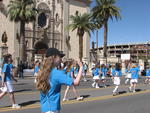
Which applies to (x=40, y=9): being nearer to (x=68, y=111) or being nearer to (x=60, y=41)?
(x=60, y=41)

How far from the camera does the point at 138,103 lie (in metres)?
10.4

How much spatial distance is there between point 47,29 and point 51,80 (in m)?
44.1

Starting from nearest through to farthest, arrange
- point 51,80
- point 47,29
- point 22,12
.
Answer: point 51,80 → point 22,12 → point 47,29

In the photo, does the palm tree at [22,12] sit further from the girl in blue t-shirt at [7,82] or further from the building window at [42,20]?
the girl in blue t-shirt at [7,82]

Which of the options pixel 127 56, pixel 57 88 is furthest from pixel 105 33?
pixel 57 88

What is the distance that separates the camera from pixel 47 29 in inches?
1863

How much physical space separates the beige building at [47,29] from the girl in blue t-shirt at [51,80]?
3813 cm

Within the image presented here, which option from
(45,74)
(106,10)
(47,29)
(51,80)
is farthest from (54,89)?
(47,29)

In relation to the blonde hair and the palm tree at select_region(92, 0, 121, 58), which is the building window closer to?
the palm tree at select_region(92, 0, 121, 58)

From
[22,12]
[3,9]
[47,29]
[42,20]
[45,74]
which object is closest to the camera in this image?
[45,74]

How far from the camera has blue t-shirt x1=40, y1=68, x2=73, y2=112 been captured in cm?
373

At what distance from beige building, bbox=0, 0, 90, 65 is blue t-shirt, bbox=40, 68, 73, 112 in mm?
38117

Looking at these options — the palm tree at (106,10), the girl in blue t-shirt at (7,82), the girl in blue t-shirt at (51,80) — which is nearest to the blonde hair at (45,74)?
the girl in blue t-shirt at (51,80)

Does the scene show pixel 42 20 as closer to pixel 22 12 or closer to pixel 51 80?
pixel 22 12
